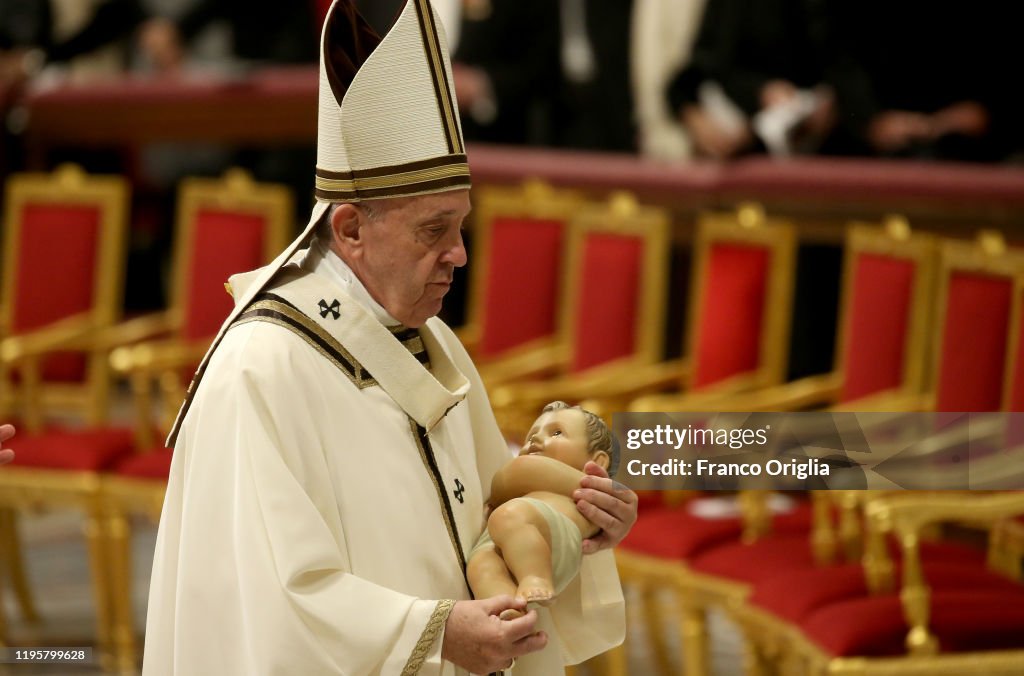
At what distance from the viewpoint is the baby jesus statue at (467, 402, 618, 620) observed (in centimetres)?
222

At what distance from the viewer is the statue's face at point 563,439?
2344 mm

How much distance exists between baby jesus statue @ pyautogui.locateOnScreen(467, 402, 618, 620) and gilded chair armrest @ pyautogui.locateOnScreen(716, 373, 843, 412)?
231 centimetres

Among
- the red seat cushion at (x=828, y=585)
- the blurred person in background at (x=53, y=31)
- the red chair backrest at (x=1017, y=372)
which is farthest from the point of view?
the blurred person in background at (x=53, y=31)

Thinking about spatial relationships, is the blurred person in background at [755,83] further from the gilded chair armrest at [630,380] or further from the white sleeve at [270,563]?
the white sleeve at [270,563]

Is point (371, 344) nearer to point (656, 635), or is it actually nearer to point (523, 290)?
point (656, 635)

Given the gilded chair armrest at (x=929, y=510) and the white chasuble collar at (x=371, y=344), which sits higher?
the white chasuble collar at (x=371, y=344)

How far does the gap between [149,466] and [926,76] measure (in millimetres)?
3498

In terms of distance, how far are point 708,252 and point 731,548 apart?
126 cm

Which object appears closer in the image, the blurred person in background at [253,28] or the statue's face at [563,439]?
the statue's face at [563,439]

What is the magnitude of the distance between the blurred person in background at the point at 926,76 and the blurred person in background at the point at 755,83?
7.6 inches

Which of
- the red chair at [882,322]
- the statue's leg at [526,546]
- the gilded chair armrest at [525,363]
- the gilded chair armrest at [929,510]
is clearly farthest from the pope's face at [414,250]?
the gilded chair armrest at [525,363]

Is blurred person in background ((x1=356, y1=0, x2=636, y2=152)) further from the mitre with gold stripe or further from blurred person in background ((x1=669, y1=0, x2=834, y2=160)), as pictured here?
the mitre with gold stripe

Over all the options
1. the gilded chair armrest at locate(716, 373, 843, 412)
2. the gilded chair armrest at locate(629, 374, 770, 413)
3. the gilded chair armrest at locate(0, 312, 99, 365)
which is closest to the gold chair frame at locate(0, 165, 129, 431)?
the gilded chair armrest at locate(0, 312, 99, 365)

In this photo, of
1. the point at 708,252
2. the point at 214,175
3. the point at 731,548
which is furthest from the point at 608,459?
the point at 214,175
